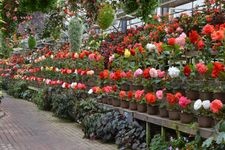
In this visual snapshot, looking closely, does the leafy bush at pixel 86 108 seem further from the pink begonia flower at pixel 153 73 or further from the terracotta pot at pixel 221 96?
the terracotta pot at pixel 221 96

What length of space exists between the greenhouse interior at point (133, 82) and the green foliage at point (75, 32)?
28 mm

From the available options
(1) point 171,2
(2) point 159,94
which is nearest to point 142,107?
(2) point 159,94

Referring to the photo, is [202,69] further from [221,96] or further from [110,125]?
[110,125]

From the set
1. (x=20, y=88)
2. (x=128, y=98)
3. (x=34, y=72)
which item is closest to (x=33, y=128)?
(x=128, y=98)

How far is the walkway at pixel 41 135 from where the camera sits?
26.6ft

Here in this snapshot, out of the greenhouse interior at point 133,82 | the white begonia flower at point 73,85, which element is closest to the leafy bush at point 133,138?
the greenhouse interior at point 133,82

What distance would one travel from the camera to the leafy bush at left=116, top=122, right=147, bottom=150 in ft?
24.1

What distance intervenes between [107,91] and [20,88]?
13.5m

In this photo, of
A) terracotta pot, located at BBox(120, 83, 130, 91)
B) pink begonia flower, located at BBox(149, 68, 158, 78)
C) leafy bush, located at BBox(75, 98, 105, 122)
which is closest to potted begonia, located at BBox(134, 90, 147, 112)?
pink begonia flower, located at BBox(149, 68, 158, 78)

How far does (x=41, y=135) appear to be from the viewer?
9.48 m

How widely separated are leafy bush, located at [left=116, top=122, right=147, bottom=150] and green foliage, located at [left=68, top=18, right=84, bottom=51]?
19.7ft

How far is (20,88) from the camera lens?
2211 centimetres

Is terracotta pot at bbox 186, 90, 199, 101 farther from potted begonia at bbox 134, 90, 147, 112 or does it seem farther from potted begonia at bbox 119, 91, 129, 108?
potted begonia at bbox 119, 91, 129, 108

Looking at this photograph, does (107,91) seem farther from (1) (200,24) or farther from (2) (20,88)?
(2) (20,88)
